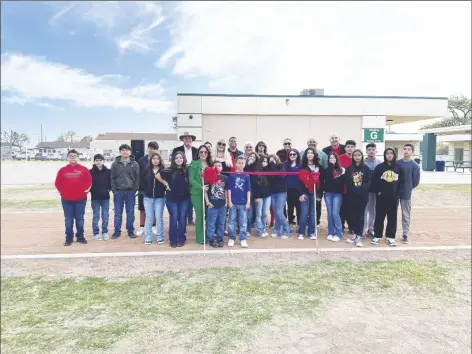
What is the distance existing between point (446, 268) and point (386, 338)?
220cm

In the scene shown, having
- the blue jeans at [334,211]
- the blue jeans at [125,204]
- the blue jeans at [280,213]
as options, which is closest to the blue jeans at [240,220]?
the blue jeans at [280,213]

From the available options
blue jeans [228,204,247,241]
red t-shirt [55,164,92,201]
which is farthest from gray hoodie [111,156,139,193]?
blue jeans [228,204,247,241]

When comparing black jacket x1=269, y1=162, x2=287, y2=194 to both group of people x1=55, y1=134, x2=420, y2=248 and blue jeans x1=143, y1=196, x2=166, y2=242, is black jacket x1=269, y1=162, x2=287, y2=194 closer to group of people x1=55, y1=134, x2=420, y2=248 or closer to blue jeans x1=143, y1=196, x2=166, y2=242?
group of people x1=55, y1=134, x2=420, y2=248

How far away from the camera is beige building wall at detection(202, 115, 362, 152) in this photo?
51.3ft

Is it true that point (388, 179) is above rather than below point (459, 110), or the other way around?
below

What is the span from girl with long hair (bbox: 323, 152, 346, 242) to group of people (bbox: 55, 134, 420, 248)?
0.05 feet

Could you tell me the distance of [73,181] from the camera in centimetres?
469

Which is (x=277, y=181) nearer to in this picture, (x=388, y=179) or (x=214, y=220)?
(x=214, y=220)

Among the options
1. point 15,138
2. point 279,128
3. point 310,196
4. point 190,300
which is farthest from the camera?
point 279,128

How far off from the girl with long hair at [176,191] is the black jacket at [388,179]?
2.89m

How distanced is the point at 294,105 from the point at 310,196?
1073 cm

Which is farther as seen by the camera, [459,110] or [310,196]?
[459,110]

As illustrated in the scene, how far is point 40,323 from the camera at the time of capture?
2.64m

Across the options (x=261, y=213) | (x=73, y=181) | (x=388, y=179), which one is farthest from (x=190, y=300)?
(x=388, y=179)
